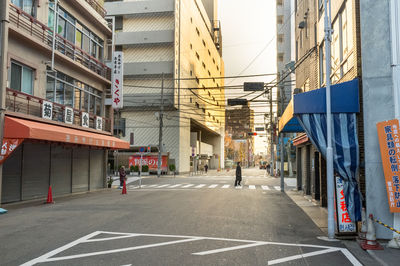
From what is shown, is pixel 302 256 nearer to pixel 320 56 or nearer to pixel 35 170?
pixel 320 56

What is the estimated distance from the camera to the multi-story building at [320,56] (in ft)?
29.9

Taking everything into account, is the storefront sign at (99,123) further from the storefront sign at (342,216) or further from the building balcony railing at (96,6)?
the storefront sign at (342,216)

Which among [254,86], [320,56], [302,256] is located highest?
[320,56]

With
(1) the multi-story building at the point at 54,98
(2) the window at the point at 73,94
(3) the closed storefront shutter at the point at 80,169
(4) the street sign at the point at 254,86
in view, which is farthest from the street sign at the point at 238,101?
(3) the closed storefront shutter at the point at 80,169

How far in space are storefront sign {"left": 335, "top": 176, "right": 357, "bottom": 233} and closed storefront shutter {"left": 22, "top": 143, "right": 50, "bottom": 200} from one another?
14.1 m

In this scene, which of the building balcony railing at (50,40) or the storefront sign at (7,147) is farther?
the building balcony railing at (50,40)

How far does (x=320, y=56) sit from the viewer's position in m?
15.5

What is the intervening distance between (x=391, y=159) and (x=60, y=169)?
56.1ft

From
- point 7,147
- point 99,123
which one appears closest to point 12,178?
point 7,147

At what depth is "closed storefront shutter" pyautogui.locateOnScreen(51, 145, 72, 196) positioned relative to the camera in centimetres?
1878

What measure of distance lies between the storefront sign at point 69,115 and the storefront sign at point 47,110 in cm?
135

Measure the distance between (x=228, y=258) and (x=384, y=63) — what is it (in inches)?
236

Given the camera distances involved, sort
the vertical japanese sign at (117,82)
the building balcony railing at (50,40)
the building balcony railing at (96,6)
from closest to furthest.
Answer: the building balcony railing at (50,40)
the building balcony railing at (96,6)
the vertical japanese sign at (117,82)

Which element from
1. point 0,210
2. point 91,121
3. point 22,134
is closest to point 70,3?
point 91,121
